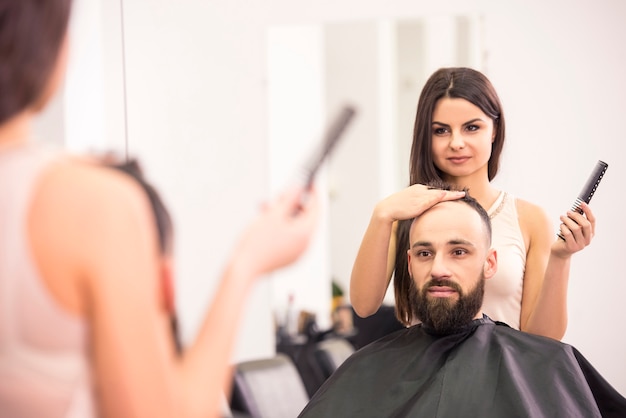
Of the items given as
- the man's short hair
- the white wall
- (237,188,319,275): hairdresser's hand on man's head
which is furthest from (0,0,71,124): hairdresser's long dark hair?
the white wall

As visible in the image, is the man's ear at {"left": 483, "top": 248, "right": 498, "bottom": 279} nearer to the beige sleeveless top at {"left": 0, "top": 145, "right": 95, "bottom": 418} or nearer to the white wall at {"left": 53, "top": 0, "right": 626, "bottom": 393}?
the beige sleeveless top at {"left": 0, "top": 145, "right": 95, "bottom": 418}

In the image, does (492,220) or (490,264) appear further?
(492,220)

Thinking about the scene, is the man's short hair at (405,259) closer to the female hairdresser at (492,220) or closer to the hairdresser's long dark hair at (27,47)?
the female hairdresser at (492,220)

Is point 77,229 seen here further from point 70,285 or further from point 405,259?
point 405,259

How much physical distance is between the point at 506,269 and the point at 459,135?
0.38m

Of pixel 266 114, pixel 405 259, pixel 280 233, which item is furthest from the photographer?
pixel 266 114

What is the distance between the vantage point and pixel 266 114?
4.34m

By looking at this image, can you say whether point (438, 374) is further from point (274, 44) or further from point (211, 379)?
point (274, 44)

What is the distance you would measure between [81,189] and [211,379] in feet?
0.75

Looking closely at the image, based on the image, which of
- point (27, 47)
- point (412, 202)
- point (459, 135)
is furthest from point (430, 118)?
point (27, 47)

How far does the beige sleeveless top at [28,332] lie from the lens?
0.76 meters

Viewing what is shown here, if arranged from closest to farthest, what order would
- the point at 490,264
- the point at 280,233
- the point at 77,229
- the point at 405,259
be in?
the point at 77,229 < the point at 280,233 < the point at 490,264 < the point at 405,259

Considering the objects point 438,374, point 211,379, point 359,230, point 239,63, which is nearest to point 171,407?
point 211,379

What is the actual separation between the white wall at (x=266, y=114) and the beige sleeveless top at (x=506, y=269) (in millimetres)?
1871
